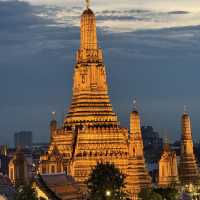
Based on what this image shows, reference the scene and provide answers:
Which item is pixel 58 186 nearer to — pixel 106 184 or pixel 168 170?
pixel 106 184

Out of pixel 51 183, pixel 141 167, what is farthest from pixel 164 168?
pixel 51 183

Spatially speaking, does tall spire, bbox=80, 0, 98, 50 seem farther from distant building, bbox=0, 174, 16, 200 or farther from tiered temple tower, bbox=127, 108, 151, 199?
distant building, bbox=0, 174, 16, 200

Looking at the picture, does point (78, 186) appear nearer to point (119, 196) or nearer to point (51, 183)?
point (51, 183)

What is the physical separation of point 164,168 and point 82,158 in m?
7.36

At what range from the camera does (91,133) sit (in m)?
96.8

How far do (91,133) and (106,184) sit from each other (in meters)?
21.5

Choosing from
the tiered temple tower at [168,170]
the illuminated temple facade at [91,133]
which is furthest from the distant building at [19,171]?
the tiered temple tower at [168,170]

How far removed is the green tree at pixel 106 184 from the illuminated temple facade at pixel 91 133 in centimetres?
1656

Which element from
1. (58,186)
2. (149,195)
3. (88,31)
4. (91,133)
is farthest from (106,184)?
(88,31)

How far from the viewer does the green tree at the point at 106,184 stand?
73812mm

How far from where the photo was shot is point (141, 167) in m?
95.6

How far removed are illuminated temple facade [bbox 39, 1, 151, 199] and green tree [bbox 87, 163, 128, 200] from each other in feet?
54.3

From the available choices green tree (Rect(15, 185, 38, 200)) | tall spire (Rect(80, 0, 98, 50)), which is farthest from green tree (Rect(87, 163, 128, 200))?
tall spire (Rect(80, 0, 98, 50))

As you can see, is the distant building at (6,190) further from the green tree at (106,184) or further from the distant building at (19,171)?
the distant building at (19,171)
